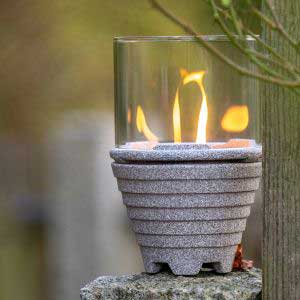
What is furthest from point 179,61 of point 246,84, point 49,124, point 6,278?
point 6,278

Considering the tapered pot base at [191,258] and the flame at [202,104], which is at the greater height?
the flame at [202,104]

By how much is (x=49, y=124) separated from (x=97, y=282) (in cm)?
142

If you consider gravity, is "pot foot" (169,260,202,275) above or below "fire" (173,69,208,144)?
below

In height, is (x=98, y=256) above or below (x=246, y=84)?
below

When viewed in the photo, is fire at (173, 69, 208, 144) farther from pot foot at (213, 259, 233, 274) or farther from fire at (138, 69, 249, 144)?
pot foot at (213, 259, 233, 274)

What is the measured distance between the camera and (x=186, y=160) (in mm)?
2068

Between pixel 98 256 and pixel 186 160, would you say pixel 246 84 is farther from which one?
pixel 98 256

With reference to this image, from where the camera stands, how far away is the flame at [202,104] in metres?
2.14


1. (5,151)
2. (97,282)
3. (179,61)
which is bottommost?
(97,282)

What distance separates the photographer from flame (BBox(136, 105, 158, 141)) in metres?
2.18

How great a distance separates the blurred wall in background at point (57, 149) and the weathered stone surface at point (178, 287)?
1.32 m

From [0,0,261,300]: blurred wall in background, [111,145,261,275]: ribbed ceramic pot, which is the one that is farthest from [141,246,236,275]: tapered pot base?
[0,0,261,300]: blurred wall in background

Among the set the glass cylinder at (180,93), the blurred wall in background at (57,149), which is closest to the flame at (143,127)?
the glass cylinder at (180,93)

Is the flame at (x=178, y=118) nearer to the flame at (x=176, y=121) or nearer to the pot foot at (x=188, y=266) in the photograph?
the flame at (x=176, y=121)
